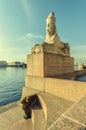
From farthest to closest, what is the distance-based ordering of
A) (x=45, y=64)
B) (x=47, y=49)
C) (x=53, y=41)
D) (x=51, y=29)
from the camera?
(x=51, y=29) < (x=53, y=41) < (x=47, y=49) < (x=45, y=64)

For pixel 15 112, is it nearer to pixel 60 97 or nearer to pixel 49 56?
pixel 60 97

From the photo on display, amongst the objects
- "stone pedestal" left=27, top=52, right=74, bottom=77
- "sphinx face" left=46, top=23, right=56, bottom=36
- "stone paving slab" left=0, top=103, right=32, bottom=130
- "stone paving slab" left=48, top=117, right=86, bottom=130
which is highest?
"sphinx face" left=46, top=23, right=56, bottom=36

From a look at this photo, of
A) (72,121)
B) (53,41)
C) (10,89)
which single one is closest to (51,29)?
(53,41)

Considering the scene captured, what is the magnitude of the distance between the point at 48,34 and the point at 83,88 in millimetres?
6453

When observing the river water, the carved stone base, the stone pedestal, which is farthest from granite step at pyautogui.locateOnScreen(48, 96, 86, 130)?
the river water

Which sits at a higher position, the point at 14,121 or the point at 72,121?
the point at 72,121

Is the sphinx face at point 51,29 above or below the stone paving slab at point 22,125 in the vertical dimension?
above

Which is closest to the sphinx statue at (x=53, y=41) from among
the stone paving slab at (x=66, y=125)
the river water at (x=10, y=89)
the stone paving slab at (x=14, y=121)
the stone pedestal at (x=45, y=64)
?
the stone pedestal at (x=45, y=64)

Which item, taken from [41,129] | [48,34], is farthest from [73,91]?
[48,34]

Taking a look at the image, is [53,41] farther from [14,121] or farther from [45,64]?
[14,121]

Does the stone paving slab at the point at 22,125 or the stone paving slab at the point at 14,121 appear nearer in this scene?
the stone paving slab at the point at 22,125

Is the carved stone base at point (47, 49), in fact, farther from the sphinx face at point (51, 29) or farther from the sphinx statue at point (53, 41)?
the sphinx face at point (51, 29)

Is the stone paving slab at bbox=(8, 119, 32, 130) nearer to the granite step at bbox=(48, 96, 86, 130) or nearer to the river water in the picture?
the granite step at bbox=(48, 96, 86, 130)

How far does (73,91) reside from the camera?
17.1ft
